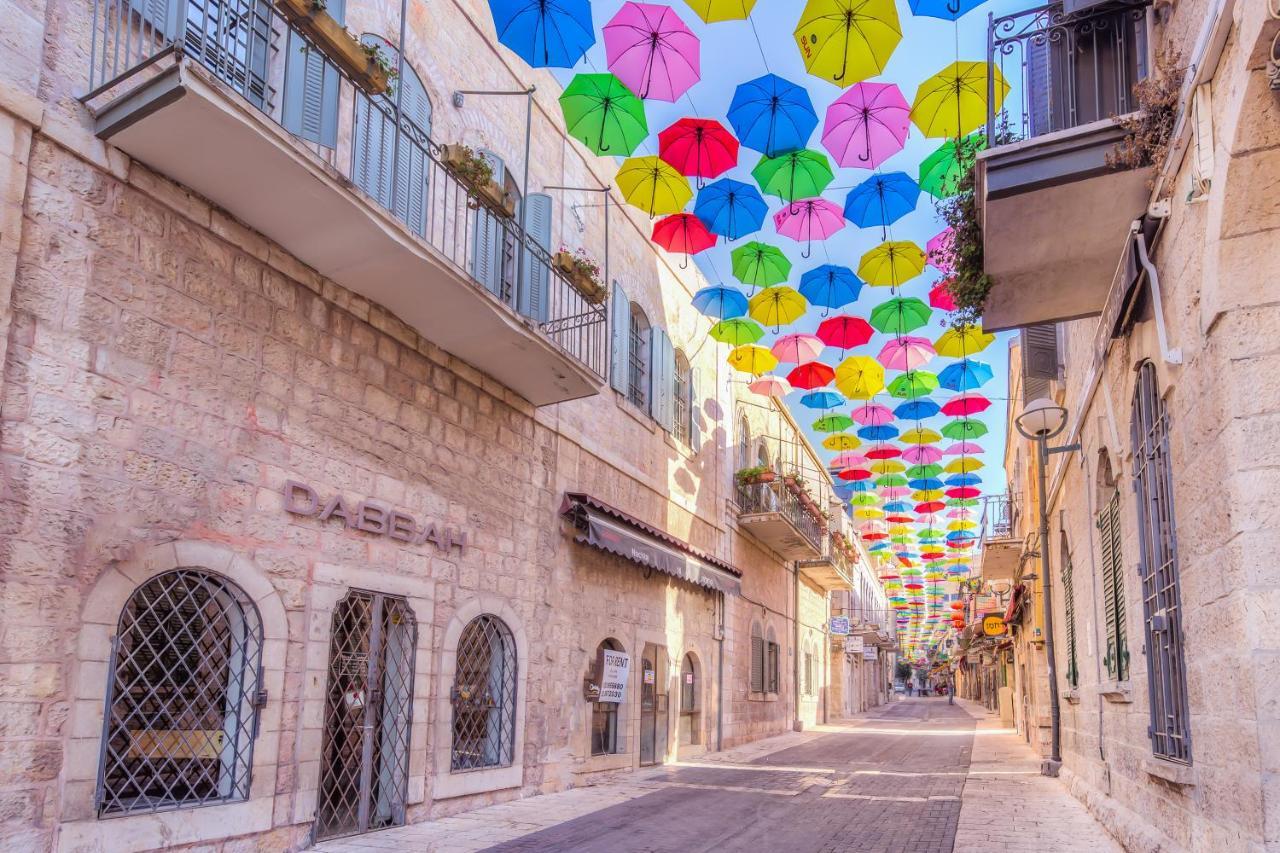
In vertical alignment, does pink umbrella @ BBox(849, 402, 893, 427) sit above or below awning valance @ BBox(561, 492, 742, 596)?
above

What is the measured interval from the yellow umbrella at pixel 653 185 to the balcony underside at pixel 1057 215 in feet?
16.3

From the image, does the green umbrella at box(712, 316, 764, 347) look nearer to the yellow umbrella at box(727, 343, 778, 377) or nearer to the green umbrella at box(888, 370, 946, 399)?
the yellow umbrella at box(727, 343, 778, 377)

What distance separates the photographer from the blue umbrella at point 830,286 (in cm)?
1441

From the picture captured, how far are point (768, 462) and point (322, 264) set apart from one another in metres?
18.9

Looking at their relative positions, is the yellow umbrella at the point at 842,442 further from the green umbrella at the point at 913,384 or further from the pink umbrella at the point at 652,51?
the pink umbrella at the point at 652,51

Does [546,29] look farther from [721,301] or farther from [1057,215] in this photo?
[721,301]

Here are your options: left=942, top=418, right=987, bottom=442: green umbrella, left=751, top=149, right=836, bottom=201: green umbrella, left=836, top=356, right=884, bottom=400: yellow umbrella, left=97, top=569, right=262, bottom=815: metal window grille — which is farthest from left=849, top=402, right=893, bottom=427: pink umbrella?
left=97, top=569, right=262, bottom=815: metal window grille

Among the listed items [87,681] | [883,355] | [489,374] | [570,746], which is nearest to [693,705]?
[570,746]

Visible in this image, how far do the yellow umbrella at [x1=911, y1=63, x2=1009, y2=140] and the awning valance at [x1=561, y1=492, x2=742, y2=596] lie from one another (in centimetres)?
589

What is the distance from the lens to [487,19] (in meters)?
11.6

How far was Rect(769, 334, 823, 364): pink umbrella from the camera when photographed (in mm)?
16891

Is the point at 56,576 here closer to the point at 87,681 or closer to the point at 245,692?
the point at 87,681

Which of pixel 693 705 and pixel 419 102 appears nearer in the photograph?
pixel 419 102

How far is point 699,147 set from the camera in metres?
11.2
